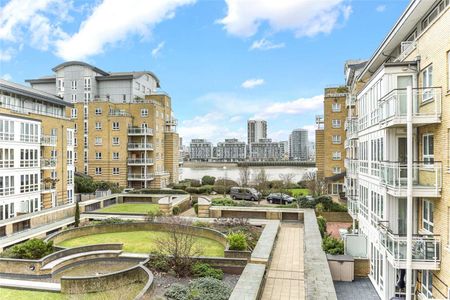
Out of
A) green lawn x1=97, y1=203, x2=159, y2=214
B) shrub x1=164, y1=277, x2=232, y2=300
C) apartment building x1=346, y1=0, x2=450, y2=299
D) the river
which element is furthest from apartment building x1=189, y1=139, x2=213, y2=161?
apartment building x1=346, y1=0, x2=450, y2=299

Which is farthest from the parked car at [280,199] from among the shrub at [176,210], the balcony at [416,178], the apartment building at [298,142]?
the apartment building at [298,142]

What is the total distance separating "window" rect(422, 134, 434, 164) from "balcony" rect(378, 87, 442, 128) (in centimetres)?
73

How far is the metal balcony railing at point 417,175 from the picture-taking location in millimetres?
10008

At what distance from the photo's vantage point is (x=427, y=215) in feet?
36.7

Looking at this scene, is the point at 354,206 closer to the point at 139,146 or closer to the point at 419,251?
the point at 419,251

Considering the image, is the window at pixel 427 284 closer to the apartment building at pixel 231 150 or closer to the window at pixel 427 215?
the window at pixel 427 215

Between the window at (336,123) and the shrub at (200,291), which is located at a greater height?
the window at (336,123)

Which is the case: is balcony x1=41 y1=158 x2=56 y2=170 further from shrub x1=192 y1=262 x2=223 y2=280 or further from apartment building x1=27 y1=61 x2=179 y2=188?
shrub x1=192 y1=262 x2=223 y2=280

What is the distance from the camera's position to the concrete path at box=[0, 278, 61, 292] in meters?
13.2

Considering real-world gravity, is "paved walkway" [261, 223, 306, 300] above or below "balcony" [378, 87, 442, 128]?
below

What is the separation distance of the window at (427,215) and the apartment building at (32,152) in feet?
75.4

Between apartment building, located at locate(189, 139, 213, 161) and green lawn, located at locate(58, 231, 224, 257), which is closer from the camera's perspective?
green lawn, located at locate(58, 231, 224, 257)

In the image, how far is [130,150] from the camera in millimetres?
45281

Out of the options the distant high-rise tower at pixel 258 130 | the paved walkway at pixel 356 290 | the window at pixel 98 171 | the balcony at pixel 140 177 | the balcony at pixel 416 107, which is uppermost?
the distant high-rise tower at pixel 258 130
